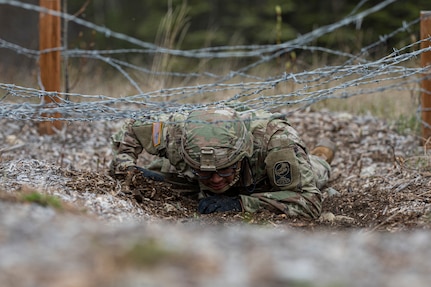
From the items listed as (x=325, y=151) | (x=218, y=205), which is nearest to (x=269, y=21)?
(x=325, y=151)

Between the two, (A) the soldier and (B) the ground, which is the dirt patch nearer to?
(B) the ground

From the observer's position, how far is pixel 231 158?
14.3 feet

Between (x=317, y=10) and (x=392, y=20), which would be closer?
(x=392, y=20)

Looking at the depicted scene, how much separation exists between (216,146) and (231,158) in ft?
0.40

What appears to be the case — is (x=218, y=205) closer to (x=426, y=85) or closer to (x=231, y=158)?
(x=231, y=158)

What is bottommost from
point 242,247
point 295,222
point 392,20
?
point 295,222

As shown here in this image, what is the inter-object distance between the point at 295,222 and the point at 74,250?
242 cm

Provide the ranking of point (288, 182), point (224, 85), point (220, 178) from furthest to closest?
point (288, 182) < point (220, 178) < point (224, 85)

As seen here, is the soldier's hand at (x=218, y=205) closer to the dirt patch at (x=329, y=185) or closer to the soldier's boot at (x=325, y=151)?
the dirt patch at (x=329, y=185)

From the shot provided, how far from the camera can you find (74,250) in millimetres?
2209

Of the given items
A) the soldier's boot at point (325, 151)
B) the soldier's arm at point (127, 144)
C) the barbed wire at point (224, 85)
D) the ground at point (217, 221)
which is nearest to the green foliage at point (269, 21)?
the barbed wire at point (224, 85)

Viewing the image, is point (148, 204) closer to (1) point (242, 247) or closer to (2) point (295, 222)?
(2) point (295, 222)

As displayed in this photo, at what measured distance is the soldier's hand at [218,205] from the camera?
15.0ft

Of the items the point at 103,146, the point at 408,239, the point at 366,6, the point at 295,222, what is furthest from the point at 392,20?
the point at 408,239
